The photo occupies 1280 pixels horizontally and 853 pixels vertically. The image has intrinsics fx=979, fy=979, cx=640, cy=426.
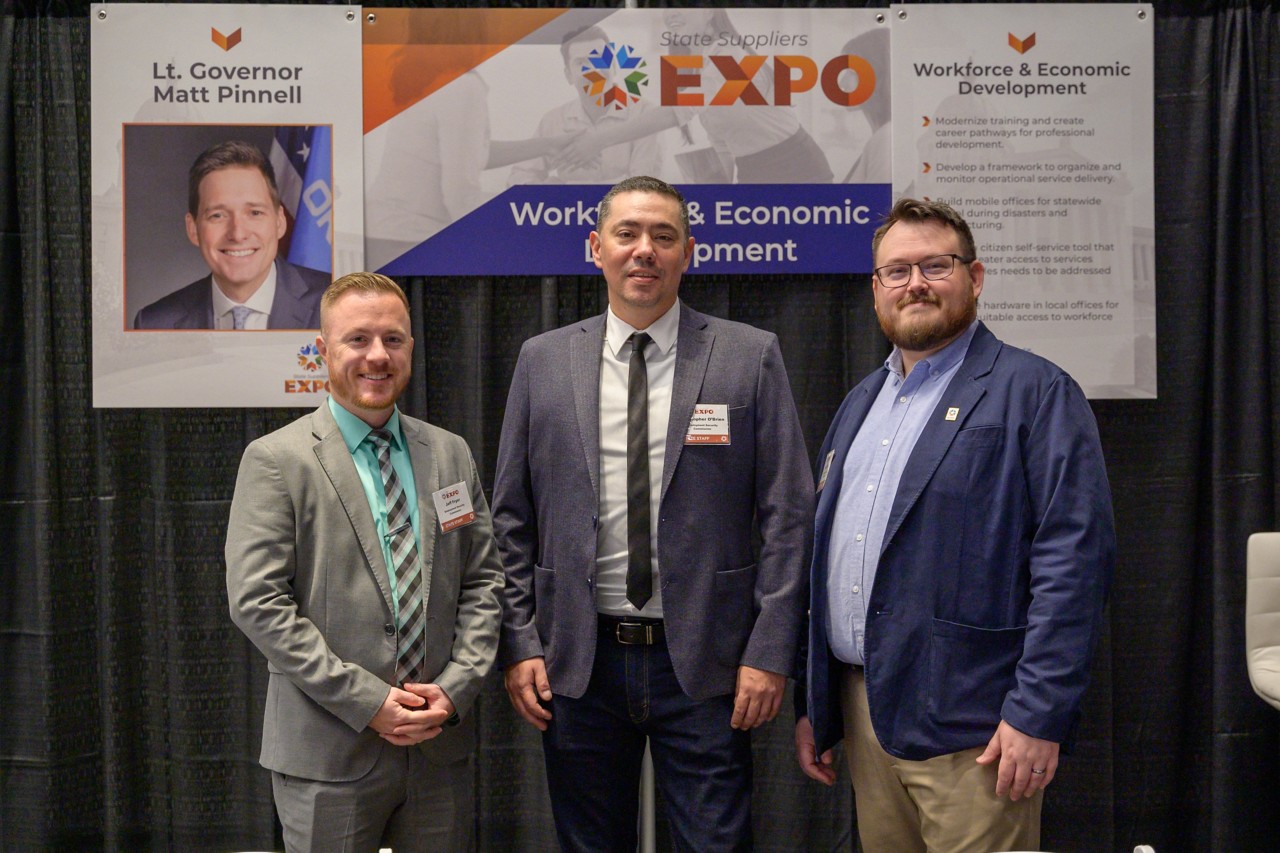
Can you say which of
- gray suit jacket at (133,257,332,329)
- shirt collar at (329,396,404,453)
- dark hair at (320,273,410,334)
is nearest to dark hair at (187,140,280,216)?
gray suit jacket at (133,257,332,329)

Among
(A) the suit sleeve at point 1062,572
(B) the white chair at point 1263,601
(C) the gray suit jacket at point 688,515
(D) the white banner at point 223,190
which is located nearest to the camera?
(A) the suit sleeve at point 1062,572

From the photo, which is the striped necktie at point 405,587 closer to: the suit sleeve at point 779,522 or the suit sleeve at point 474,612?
the suit sleeve at point 474,612

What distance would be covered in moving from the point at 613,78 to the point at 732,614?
1.78 meters

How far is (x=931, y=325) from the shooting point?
2023 millimetres

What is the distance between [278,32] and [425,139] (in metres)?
0.57

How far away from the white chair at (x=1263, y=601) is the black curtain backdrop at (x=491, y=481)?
30 centimetres

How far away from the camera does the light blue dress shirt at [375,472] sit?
197 centimetres

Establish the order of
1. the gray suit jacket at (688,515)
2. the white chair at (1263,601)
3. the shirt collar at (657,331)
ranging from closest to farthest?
1. the gray suit jacket at (688,515)
2. the shirt collar at (657,331)
3. the white chair at (1263,601)

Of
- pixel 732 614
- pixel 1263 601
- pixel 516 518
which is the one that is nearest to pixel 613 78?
pixel 516 518

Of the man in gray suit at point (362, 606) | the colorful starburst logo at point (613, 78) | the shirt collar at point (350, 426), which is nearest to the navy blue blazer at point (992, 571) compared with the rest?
the man in gray suit at point (362, 606)

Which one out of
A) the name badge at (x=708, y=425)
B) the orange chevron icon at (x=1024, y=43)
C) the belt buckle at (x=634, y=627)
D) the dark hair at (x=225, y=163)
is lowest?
the belt buckle at (x=634, y=627)

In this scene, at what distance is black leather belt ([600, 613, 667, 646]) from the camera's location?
6.89ft

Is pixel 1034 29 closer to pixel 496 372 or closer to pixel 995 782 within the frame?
pixel 496 372

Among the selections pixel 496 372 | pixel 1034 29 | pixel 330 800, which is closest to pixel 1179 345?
pixel 1034 29
